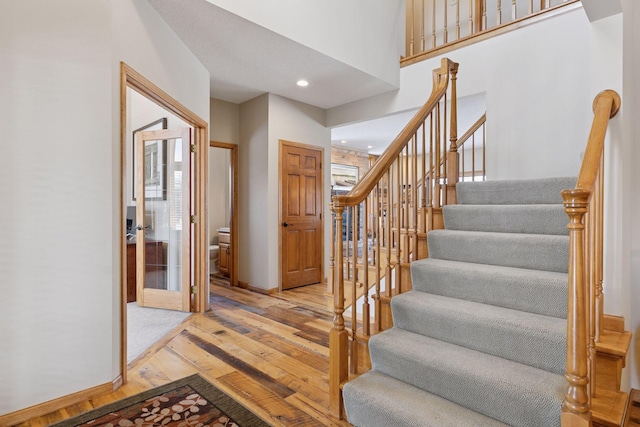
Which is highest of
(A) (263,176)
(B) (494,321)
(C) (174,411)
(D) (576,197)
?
(A) (263,176)

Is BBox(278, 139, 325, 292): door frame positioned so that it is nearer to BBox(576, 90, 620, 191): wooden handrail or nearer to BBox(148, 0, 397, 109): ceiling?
BBox(148, 0, 397, 109): ceiling

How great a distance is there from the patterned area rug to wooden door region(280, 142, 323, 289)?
2.54 metres

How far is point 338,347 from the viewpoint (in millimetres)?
1839

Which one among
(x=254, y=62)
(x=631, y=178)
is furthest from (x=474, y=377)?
(x=254, y=62)

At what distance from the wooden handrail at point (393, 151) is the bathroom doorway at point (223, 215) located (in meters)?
3.08

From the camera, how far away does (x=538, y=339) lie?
1.53 metres

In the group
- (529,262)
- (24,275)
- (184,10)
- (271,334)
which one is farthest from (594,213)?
(184,10)

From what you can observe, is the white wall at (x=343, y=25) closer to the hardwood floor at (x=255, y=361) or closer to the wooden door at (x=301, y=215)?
the wooden door at (x=301, y=215)

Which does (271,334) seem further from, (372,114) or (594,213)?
(372,114)

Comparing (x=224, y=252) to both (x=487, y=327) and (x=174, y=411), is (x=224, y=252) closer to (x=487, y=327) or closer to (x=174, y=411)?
(x=174, y=411)

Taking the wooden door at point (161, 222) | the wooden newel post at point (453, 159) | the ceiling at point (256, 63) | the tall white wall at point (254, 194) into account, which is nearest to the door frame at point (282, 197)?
the tall white wall at point (254, 194)

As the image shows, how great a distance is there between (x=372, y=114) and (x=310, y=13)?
1.65 m

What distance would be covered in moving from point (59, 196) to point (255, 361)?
1.65 metres

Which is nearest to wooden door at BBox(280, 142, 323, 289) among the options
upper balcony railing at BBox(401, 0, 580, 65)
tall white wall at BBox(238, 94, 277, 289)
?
tall white wall at BBox(238, 94, 277, 289)
